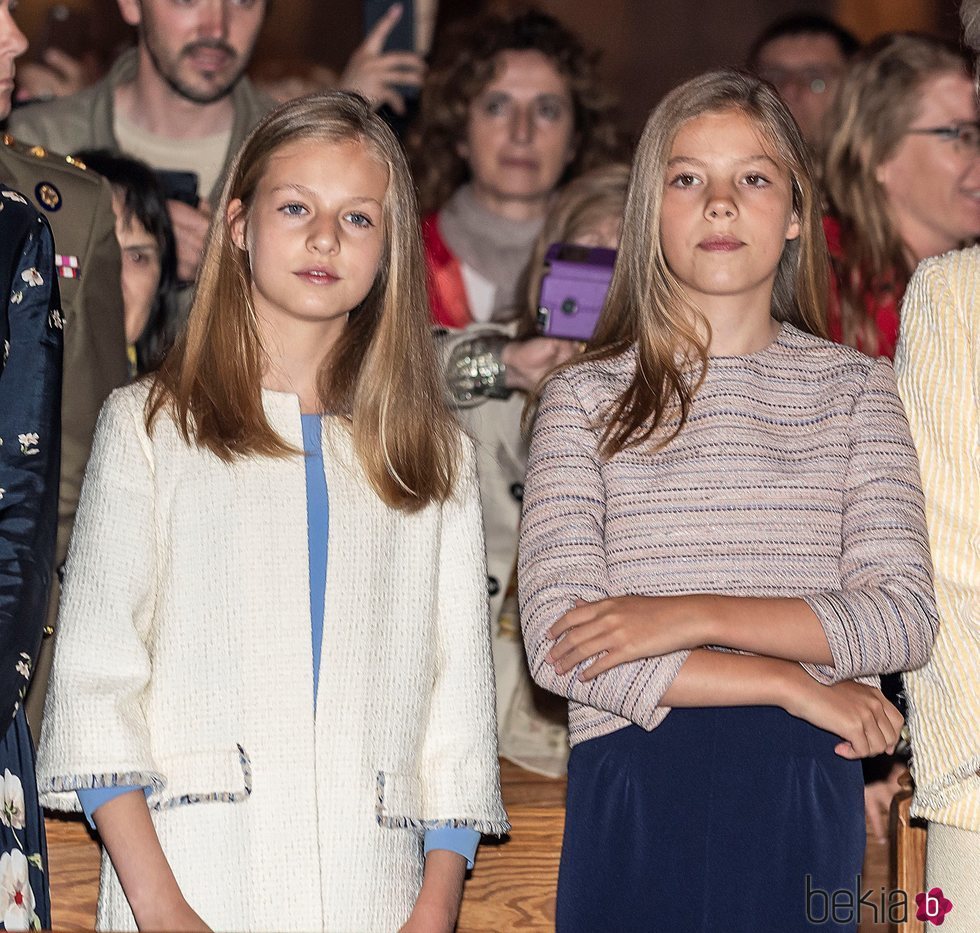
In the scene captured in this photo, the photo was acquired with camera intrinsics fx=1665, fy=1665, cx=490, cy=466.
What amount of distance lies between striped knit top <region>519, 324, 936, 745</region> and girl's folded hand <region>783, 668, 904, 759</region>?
0.09 ft

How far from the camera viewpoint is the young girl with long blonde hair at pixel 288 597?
187 centimetres

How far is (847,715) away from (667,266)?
0.63m

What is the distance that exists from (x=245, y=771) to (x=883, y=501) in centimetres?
80

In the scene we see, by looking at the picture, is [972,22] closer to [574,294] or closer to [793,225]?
[793,225]

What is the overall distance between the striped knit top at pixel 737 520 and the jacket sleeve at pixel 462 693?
0.35ft

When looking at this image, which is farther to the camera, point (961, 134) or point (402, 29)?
point (402, 29)

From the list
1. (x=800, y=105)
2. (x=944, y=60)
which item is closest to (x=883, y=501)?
(x=944, y=60)

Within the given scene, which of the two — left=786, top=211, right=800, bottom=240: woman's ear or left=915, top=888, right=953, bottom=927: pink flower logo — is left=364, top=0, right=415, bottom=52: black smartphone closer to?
left=786, top=211, right=800, bottom=240: woman's ear

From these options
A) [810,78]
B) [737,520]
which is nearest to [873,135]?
[810,78]

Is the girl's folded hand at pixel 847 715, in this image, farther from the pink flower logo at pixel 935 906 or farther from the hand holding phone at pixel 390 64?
the hand holding phone at pixel 390 64

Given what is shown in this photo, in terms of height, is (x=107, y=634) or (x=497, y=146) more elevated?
(x=497, y=146)

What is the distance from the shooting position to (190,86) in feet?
12.0

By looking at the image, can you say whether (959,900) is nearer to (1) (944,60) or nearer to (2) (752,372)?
(2) (752,372)

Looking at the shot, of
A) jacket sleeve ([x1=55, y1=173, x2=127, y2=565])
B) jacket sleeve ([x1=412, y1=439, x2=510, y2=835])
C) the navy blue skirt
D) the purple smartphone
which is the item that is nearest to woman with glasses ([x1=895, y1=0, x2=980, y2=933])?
the navy blue skirt
